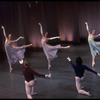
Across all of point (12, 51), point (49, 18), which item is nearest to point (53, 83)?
point (12, 51)

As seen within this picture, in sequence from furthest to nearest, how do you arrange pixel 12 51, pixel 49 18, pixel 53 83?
pixel 49 18 < pixel 12 51 < pixel 53 83

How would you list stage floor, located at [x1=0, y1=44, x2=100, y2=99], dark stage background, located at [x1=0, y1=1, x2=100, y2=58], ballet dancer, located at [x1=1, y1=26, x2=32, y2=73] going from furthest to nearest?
1. dark stage background, located at [x1=0, y1=1, x2=100, y2=58]
2. ballet dancer, located at [x1=1, y1=26, x2=32, y2=73]
3. stage floor, located at [x1=0, y1=44, x2=100, y2=99]

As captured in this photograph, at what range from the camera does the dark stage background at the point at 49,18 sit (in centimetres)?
1134

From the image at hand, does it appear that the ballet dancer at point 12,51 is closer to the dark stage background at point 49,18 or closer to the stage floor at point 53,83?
the stage floor at point 53,83

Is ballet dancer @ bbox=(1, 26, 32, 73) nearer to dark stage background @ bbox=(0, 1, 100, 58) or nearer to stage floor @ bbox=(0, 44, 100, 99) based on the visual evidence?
stage floor @ bbox=(0, 44, 100, 99)

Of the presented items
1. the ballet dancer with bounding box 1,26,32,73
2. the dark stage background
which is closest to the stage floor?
the ballet dancer with bounding box 1,26,32,73

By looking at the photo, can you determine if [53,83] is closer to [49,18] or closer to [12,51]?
[12,51]

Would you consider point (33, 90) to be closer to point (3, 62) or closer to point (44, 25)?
point (3, 62)

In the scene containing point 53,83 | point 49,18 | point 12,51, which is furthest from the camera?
point 49,18

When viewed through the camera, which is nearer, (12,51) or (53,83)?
(53,83)

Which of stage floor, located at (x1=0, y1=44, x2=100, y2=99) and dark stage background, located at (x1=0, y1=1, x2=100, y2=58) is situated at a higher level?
dark stage background, located at (x1=0, y1=1, x2=100, y2=58)

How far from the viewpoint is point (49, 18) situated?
43.2ft

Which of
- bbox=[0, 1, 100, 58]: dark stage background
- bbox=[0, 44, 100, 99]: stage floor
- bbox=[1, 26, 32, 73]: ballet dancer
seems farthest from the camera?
bbox=[0, 1, 100, 58]: dark stage background

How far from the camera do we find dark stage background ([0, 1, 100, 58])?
11336 mm
